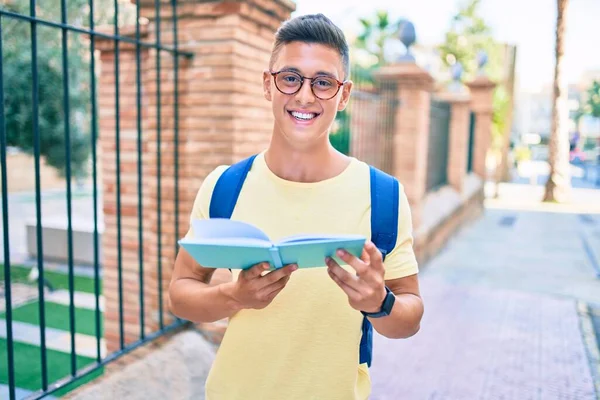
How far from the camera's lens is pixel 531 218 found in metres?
13.3

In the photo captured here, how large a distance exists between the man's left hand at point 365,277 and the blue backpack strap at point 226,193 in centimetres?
39

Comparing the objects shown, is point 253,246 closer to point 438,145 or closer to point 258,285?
point 258,285

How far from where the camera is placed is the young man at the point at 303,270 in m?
1.47

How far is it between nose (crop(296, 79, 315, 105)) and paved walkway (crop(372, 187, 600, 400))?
111 inches

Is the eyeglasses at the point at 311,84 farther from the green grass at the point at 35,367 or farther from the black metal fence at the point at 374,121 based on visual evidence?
the black metal fence at the point at 374,121

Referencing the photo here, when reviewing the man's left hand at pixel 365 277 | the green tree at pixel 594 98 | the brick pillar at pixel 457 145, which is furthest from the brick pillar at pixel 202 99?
the green tree at pixel 594 98

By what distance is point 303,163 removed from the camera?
60.9 inches

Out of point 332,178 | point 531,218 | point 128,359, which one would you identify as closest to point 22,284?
point 128,359

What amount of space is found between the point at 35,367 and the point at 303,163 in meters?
5.34

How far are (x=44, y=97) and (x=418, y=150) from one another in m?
5.60

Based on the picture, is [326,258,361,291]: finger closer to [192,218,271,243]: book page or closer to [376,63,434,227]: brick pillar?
[192,218,271,243]: book page

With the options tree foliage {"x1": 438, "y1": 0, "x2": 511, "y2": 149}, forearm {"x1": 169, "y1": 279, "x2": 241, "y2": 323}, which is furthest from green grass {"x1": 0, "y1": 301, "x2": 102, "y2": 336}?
tree foliage {"x1": 438, "y1": 0, "x2": 511, "y2": 149}

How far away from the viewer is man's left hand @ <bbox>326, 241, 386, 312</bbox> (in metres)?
1.21

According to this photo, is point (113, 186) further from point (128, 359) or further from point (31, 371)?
point (31, 371)
